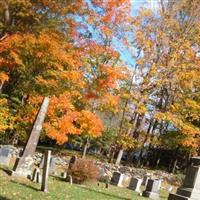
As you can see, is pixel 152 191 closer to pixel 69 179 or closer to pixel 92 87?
pixel 69 179

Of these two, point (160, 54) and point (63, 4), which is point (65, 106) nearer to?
point (63, 4)

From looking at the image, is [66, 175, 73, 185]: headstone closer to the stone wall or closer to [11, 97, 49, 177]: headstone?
[11, 97, 49, 177]: headstone

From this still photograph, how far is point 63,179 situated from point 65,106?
8603 mm

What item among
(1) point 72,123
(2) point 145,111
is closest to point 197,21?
(2) point 145,111

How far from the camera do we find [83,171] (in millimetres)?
22688

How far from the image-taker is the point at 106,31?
3316 cm

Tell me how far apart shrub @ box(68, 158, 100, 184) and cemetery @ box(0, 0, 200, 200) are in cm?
5

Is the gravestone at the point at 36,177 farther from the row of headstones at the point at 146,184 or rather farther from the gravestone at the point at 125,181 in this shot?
the gravestone at the point at 125,181

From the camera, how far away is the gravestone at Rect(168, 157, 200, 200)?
48.2 ft

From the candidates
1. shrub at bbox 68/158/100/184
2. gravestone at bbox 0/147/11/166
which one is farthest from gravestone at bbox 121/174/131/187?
gravestone at bbox 0/147/11/166

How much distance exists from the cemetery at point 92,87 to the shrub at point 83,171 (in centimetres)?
5

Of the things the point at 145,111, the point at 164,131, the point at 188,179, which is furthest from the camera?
the point at 164,131

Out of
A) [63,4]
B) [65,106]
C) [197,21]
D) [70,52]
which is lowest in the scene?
[65,106]

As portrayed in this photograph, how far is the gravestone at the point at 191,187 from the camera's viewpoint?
14.7 m
